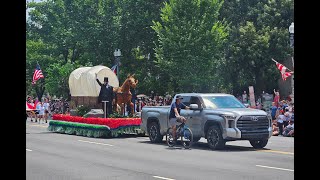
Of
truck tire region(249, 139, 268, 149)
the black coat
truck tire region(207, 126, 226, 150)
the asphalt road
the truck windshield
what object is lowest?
the asphalt road

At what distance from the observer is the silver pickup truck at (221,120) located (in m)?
18.0

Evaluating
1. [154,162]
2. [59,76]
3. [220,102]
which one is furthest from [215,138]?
[59,76]

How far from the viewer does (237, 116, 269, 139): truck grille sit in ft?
59.1

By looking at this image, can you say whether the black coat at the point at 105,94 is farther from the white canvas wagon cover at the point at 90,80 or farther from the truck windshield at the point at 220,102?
the truck windshield at the point at 220,102

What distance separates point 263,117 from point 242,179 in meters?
7.29

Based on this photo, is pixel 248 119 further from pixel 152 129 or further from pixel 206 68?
pixel 206 68

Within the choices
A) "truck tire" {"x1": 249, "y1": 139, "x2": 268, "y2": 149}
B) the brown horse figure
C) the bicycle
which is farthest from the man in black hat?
"truck tire" {"x1": 249, "y1": 139, "x2": 268, "y2": 149}

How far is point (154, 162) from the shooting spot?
1497cm

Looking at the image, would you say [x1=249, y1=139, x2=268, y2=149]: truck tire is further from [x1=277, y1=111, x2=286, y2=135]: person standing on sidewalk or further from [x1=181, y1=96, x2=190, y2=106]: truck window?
[x1=277, y1=111, x2=286, y2=135]: person standing on sidewalk

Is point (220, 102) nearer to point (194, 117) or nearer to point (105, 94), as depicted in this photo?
point (194, 117)

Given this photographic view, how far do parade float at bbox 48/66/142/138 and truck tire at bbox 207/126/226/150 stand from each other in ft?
23.0

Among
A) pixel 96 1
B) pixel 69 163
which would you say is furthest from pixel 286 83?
pixel 69 163

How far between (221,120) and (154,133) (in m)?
4.49
